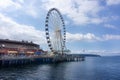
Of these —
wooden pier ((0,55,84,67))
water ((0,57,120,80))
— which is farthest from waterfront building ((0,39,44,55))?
water ((0,57,120,80))

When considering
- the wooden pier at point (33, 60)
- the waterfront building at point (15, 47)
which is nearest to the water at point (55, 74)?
the wooden pier at point (33, 60)

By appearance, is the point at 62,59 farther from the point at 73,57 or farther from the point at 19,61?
the point at 19,61

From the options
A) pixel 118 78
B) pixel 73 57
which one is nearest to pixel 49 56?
pixel 73 57

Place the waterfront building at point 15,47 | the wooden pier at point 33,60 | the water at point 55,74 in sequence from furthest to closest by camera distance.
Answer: the waterfront building at point 15,47, the wooden pier at point 33,60, the water at point 55,74

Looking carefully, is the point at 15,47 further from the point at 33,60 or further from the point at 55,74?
the point at 55,74

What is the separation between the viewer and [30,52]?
479ft

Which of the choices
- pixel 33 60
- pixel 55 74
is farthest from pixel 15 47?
pixel 55 74

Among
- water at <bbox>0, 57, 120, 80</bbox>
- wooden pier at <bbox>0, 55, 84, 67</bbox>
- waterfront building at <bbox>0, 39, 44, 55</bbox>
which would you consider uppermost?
waterfront building at <bbox>0, 39, 44, 55</bbox>

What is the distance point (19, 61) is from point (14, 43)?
35.6 meters

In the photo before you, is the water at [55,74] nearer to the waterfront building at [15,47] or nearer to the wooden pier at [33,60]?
the wooden pier at [33,60]

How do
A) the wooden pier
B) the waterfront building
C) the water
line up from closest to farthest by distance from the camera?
the water < the wooden pier < the waterfront building

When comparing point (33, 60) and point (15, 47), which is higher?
point (15, 47)

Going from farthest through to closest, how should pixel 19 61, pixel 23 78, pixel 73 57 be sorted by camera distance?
pixel 73 57, pixel 19 61, pixel 23 78

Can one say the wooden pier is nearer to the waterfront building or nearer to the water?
the water
